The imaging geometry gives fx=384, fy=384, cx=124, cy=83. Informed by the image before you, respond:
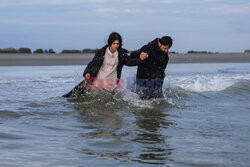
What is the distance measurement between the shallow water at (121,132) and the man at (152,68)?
23cm

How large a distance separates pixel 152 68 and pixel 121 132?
8.32 ft

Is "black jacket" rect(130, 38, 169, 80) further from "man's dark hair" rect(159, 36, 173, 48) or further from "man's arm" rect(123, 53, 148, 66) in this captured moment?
"man's dark hair" rect(159, 36, 173, 48)

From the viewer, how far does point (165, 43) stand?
6984 millimetres

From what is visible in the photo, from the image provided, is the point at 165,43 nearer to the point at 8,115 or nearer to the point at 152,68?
the point at 152,68

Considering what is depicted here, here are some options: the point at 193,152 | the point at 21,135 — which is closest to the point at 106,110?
the point at 21,135

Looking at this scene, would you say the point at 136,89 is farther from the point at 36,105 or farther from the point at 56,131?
the point at 56,131

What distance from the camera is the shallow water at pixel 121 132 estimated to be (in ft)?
13.0

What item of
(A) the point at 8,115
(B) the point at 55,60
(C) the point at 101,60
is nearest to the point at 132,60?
(C) the point at 101,60

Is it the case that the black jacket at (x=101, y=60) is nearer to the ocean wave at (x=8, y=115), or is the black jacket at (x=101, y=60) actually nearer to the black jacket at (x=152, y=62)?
the black jacket at (x=152, y=62)

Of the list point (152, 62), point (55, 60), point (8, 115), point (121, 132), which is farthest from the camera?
point (55, 60)

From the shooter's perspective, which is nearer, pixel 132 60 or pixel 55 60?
pixel 132 60

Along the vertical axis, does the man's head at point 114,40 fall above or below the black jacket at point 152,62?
above

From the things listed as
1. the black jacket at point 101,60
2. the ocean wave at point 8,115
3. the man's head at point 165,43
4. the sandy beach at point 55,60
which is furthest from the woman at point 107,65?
the sandy beach at point 55,60

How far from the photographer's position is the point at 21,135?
191 inches
